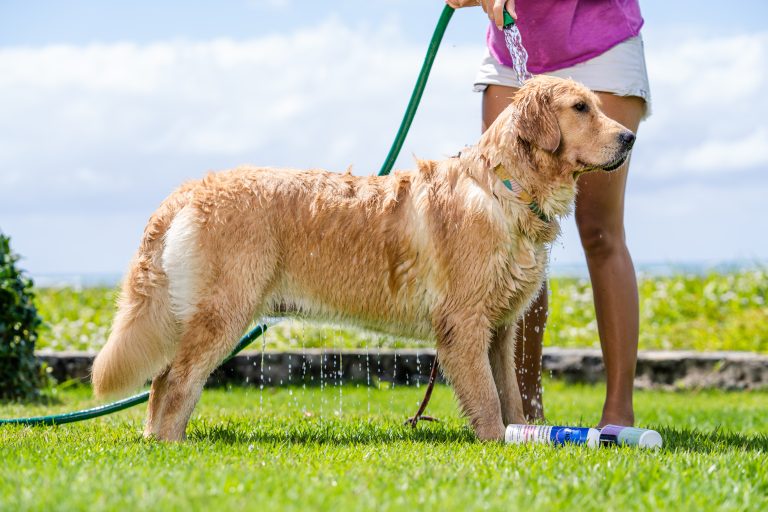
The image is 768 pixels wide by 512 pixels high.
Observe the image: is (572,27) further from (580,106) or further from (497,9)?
(580,106)

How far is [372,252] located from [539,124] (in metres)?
1.03

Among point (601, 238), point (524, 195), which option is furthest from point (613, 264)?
point (524, 195)

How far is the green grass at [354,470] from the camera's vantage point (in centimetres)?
292

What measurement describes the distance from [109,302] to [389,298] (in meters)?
8.06

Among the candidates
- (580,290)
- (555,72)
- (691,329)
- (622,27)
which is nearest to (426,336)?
(555,72)

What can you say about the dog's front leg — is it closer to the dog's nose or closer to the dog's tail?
the dog's nose

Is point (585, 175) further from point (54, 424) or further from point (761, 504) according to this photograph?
point (54, 424)

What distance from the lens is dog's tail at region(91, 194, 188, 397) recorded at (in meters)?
4.45

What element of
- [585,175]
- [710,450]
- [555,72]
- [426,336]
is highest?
[555,72]

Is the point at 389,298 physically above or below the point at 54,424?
above

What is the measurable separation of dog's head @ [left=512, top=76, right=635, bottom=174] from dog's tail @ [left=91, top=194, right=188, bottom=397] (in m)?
1.80

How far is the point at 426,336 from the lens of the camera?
4.67m

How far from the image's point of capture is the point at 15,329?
6.99 metres

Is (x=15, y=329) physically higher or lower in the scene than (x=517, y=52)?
lower
